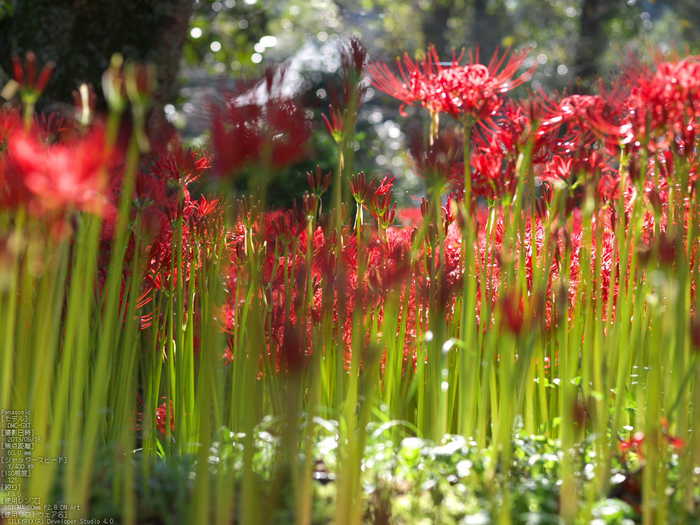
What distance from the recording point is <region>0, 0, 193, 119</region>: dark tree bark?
2.97 meters

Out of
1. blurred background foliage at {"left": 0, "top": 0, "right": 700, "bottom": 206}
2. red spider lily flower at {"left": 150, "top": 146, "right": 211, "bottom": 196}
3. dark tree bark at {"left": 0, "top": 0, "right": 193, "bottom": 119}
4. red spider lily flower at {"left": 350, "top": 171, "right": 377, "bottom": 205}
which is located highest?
blurred background foliage at {"left": 0, "top": 0, "right": 700, "bottom": 206}

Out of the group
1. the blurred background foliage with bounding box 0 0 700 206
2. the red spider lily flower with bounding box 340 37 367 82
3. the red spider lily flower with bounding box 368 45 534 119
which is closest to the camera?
the red spider lily flower with bounding box 340 37 367 82

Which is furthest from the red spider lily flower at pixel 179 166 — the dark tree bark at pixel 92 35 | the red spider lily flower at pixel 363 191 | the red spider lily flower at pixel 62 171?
the dark tree bark at pixel 92 35

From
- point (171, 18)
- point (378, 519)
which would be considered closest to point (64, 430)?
point (378, 519)

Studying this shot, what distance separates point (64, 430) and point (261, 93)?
1.07 meters

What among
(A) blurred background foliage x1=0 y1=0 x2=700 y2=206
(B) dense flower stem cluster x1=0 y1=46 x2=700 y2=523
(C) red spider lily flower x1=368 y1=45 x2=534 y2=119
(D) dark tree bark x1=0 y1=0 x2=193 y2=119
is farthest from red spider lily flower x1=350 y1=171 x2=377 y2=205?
(A) blurred background foliage x1=0 y1=0 x2=700 y2=206

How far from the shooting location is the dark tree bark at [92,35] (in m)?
2.97

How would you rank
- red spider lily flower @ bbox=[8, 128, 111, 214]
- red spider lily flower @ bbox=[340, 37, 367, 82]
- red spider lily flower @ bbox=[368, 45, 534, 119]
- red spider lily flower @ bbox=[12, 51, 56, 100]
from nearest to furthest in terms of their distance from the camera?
red spider lily flower @ bbox=[8, 128, 111, 214], red spider lily flower @ bbox=[12, 51, 56, 100], red spider lily flower @ bbox=[340, 37, 367, 82], red spider lily flower @ bbox=[368, 45, 534, 119]

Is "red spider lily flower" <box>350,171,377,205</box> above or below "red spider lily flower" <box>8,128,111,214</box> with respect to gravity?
above

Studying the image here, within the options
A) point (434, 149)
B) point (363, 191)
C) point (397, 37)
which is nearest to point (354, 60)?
point (434, 149)

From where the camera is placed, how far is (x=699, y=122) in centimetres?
138

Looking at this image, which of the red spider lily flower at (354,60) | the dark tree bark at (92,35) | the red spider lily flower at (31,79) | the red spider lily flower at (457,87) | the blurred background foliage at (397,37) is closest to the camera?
the red spider lily flower at (31,79)

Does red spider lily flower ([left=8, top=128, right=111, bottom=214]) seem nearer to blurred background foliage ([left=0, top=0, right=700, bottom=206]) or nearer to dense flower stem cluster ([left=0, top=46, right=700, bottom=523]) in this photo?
dense flower stem cluster ([left=0, top=46, right=700, bottom=523])

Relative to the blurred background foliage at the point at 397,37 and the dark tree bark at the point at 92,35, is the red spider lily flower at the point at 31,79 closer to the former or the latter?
the dark tree bark at the point at 92,35
